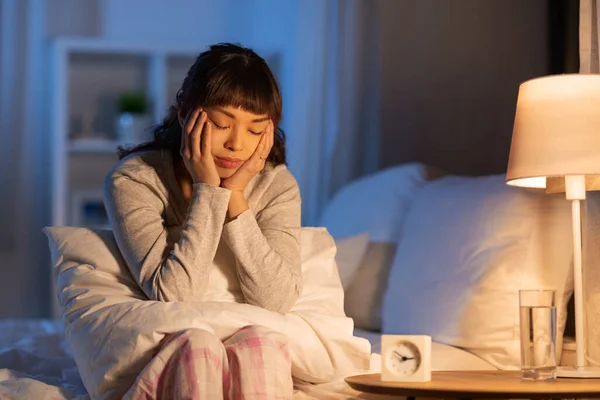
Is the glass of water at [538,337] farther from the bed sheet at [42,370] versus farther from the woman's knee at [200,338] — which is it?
the woman's knee at [200,338]

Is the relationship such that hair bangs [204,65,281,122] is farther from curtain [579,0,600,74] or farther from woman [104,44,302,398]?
curtain [579,0,600,74]

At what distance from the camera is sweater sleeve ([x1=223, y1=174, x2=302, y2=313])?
1.86m

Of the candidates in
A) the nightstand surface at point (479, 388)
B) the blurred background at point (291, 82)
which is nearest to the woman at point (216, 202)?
the nightstand surface at point (479, 388)

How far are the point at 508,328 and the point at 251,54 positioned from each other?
869 millimetres

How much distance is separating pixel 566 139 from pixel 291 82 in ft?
7.54

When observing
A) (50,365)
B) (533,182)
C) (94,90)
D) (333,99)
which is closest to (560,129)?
(533,182)

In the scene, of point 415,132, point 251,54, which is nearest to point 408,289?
point 251,54

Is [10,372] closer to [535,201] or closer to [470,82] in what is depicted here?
[535,201]

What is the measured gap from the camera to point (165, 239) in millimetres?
1916

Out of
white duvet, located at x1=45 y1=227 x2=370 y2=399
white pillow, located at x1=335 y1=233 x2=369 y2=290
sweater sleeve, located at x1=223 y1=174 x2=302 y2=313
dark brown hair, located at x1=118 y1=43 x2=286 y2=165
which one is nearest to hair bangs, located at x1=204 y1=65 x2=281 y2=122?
dark brown hair, located at x1=118 y1=43 x2=286 y2=165

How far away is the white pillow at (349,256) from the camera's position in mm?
2639

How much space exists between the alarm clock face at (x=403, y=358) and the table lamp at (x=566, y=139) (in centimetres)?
35

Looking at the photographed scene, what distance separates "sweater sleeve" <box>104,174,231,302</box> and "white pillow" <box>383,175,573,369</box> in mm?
711

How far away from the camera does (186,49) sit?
14.0ft
